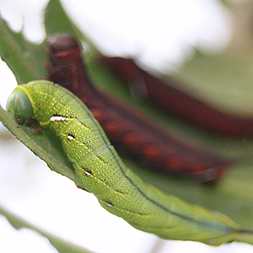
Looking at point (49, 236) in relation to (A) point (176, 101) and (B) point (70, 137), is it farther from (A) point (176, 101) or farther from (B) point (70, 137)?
(A) point (176, 101)

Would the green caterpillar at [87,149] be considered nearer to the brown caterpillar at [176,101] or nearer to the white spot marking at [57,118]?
the white spot marking at [57,118]

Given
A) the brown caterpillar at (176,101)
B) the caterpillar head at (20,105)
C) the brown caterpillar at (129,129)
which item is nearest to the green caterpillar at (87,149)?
the caterpillar head at (20,105)

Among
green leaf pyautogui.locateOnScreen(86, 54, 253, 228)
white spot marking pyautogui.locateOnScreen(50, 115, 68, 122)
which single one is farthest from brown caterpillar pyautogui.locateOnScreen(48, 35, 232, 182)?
white spot marking pyautogui.locateOnScreen(50, 115, 68, 122)

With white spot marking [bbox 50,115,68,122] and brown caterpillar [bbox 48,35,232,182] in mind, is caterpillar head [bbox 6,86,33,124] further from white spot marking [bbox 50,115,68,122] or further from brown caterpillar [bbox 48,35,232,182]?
brown caterpillar [bbox 48,35,232,182]

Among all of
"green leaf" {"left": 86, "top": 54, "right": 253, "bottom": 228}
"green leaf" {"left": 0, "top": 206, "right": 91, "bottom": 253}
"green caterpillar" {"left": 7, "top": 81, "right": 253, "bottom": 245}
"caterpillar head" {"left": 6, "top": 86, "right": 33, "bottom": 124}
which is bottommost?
"green leaf" {"left": 86, "top": 54, "right": 253, "bottom": 228}

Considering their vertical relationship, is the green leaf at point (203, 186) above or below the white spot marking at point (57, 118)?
below

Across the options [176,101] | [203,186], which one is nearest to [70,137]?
[203,186]
